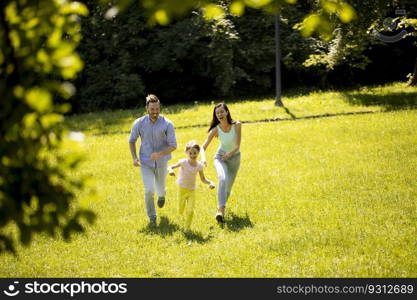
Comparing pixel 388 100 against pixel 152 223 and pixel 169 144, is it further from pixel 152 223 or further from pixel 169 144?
pixel 152 223

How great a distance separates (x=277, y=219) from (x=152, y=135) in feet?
8.20

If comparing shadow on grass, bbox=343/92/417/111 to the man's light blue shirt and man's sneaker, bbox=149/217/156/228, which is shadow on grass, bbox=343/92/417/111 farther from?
man's sneaker, bbox=149/217/156/228

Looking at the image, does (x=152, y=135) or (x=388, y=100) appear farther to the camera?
(x=388, y=100)

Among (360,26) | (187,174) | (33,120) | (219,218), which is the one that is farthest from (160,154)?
(360,26)

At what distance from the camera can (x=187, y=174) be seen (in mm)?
8617

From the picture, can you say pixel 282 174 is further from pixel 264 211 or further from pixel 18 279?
pixel 18 279

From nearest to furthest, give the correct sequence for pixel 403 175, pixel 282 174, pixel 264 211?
pixel 264 211 → pixel 403 175 → pixel 282 174

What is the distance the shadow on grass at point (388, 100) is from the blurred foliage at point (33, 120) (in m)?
17.3

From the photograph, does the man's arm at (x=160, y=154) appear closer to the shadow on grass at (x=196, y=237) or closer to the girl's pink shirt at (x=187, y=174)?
the girl's pink shirt at (x=187, y=174)

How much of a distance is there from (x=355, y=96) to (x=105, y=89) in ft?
41.6

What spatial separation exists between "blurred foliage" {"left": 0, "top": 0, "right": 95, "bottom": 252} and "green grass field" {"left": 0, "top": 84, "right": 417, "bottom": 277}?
0.83 ft

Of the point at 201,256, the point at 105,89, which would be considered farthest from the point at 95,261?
the point at 105,89

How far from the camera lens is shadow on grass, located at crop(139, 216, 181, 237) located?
28.7 ft

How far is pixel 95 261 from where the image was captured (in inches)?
301
